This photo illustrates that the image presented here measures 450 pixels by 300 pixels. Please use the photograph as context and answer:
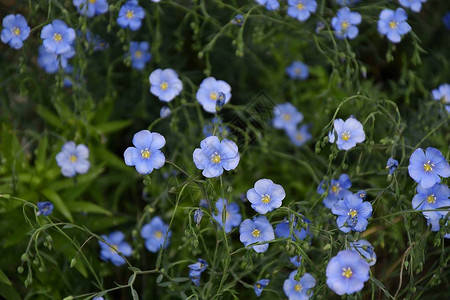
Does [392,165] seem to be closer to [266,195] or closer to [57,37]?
[266,195]

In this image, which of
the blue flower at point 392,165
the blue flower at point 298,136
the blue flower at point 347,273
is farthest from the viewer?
the blue flower at point 298,136

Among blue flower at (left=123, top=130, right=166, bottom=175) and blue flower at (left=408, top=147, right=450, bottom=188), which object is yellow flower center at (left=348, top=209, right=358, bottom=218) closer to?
blue flower at (left=408, top=147, right=450, bottom=188)

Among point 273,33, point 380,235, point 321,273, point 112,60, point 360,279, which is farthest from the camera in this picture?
point 112,60

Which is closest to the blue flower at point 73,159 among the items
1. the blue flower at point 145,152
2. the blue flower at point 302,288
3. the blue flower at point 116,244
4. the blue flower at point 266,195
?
the blue flower at point 116,244

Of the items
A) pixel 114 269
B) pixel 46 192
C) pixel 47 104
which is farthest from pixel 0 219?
pixel 47 104

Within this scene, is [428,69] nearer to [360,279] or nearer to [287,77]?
[287,77]

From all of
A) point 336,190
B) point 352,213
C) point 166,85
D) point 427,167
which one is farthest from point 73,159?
point 427,167

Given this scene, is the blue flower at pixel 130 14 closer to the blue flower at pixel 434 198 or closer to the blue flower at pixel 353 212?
the blue flower at pixel 353 212
